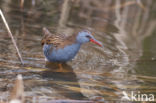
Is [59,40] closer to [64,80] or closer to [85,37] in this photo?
[85,37]

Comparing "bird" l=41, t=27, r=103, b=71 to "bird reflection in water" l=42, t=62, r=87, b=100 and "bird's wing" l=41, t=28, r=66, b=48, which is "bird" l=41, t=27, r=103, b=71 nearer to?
"bird's wing" l=41, t=28, r=66, b=48

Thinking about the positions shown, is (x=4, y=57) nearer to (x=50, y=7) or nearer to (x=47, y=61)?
(x=47, y=61)

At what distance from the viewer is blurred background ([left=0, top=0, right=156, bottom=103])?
4246 mm

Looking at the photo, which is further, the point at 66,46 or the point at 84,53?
the point at 84,53

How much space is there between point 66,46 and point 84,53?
991mm

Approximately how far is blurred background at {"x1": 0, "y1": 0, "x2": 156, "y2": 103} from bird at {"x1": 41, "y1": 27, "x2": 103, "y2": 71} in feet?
0.68

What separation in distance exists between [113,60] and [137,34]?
9.41ft

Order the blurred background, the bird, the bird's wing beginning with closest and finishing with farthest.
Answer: the blurred background → the bird → the bird's wing

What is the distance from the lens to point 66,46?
512 centimetres

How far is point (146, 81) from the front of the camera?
4793 mm

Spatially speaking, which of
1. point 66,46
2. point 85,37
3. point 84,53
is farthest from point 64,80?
point 84,53

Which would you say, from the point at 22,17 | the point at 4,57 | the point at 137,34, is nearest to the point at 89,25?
the point at 137,34

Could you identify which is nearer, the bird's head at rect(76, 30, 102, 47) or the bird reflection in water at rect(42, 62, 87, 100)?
the bird reflection in water at rect(42, 62, 87, 100)

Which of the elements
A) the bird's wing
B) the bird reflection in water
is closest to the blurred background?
the bird reflection in water
